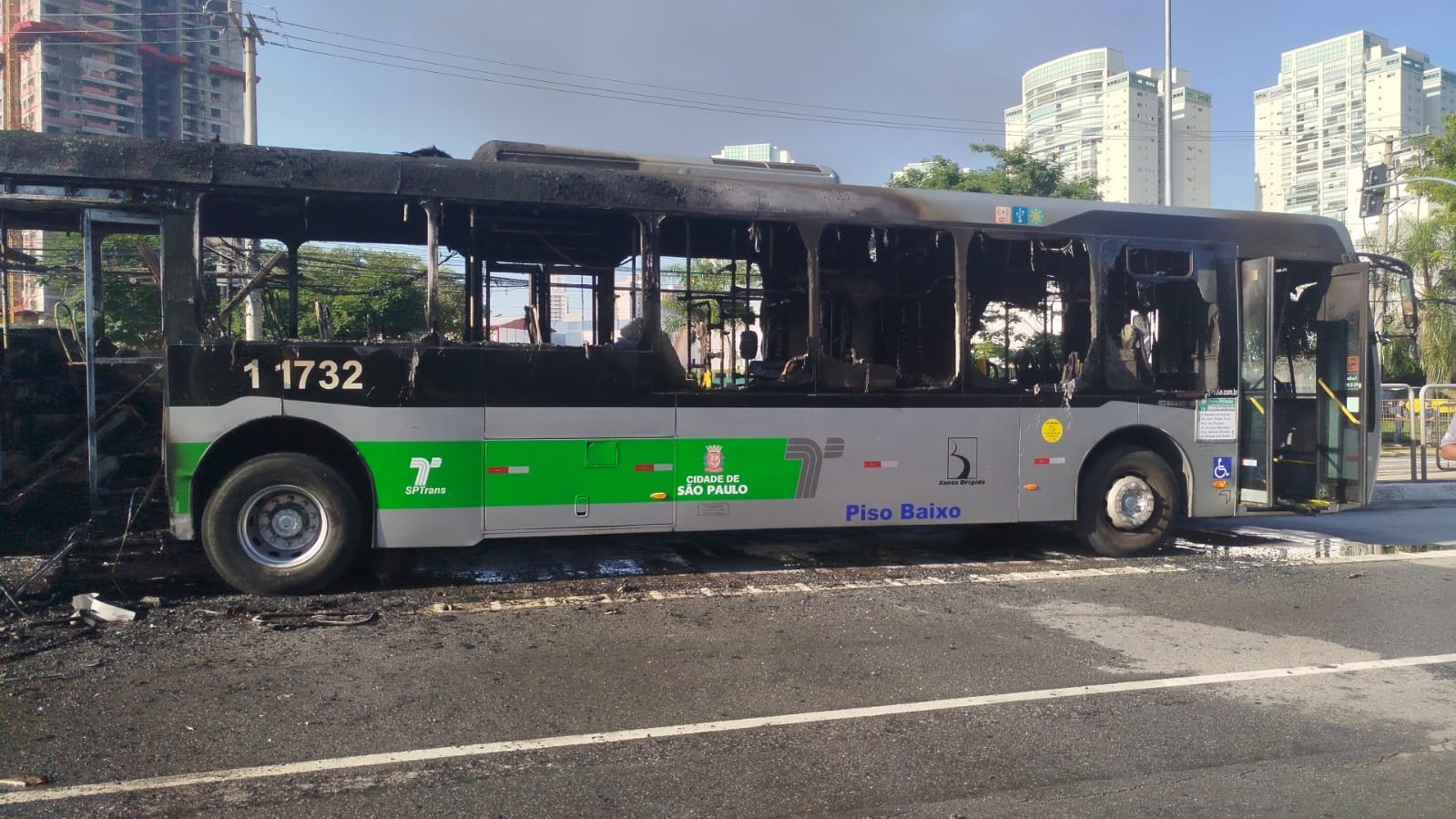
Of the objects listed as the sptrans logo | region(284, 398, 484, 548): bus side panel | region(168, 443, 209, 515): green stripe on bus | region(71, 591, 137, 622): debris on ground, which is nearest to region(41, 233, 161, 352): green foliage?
region(168, 443, 209, 515): green stripe on bus

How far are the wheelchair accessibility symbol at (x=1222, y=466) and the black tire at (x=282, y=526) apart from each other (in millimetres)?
7705

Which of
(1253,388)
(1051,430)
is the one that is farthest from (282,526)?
(1253,388)

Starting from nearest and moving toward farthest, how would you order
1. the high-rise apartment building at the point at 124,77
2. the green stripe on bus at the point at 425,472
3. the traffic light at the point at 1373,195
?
the green stripe on bus at the point at 425,472
the traffic light at the point at 1373,195
the high-rise apartment building at the point at 124,77

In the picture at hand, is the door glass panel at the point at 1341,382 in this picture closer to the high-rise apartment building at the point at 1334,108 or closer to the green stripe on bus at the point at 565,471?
the green stripe on bus at the point at 565,471

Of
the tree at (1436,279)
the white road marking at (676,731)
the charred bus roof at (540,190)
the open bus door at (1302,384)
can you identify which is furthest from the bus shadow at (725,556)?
the tree at (1436,279)

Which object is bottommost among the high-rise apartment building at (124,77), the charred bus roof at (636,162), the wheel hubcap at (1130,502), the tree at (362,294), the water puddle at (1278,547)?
the water puddle at (1278,547)

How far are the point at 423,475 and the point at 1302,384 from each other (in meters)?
8.46

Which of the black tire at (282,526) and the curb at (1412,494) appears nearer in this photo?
the black tire at (282,526)

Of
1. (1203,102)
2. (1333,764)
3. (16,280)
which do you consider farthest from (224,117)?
(1333,764)

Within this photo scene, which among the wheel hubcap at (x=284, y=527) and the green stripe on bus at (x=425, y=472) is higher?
the green stripe on bus at (x=425, y=472)

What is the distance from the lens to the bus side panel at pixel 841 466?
8.05m

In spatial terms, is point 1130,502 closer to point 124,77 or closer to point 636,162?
point 636,162

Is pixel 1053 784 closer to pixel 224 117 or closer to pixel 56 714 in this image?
pixel 56 714

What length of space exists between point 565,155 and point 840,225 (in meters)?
2.39
